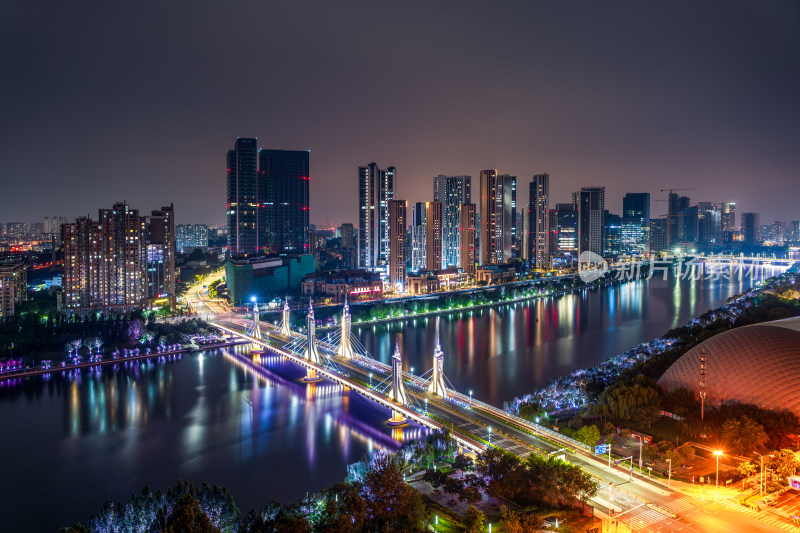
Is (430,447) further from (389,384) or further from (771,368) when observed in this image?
(771,368)

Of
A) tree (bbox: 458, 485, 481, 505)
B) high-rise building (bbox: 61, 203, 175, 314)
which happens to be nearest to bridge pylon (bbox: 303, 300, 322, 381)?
tree (bbox: 458, 485, 481, 505)

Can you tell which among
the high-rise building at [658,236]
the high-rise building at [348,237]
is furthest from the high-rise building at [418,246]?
the high-rise building at [658,236]

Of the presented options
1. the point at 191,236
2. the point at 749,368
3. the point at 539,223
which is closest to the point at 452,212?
the point at 539,223

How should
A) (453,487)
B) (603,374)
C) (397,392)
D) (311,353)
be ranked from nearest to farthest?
(453,487) → (397,392) → (603,374) → (311,353)

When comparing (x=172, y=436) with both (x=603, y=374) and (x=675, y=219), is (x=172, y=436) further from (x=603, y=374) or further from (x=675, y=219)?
(x=675, y=219)

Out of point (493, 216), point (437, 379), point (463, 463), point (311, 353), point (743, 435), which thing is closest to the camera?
point (463, 463)
